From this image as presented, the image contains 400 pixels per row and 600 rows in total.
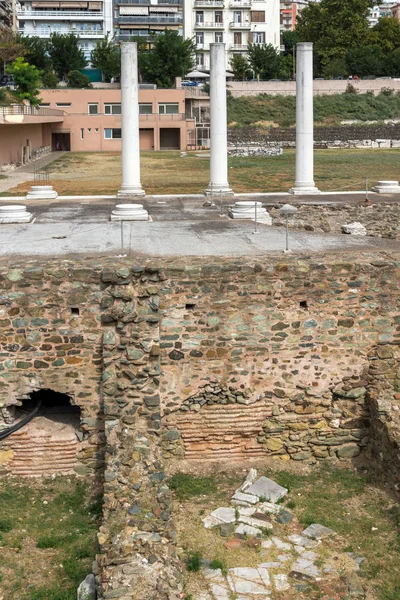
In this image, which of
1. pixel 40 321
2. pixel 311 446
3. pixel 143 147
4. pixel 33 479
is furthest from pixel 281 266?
pixel 143 147

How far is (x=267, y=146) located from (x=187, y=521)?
46.2m

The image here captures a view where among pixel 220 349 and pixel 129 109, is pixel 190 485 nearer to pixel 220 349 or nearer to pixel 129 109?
pixel 220 349

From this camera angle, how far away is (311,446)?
11.8 metres

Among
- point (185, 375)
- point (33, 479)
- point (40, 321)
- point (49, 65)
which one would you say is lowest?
point (33, 479)

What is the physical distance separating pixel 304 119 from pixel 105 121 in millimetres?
36753

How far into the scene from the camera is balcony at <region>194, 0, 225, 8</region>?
78.7 m

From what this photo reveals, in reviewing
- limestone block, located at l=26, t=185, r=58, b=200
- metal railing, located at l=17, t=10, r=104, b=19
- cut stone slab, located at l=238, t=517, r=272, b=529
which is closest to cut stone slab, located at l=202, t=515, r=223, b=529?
cut stone slab, located at l=238, t=517, r=272, b=529

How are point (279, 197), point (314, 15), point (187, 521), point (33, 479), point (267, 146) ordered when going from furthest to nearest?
point (314, 15) < point (267, 146) < point (279, 197) < point (33, 479) < point (187, 521)

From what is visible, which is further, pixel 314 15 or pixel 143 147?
pixel 314 15

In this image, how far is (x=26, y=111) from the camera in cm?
4325

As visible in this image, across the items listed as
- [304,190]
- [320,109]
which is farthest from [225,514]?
[320,109]

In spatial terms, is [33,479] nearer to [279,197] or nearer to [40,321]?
[40,321]

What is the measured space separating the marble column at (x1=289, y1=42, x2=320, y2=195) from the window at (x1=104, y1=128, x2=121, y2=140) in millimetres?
36127

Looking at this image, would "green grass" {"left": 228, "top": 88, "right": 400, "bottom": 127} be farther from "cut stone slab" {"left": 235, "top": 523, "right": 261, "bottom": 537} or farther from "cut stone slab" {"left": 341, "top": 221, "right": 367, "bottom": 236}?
"cut stone slab" {"left": 235, "top": 523, "right": 261, "bottom": 537}
